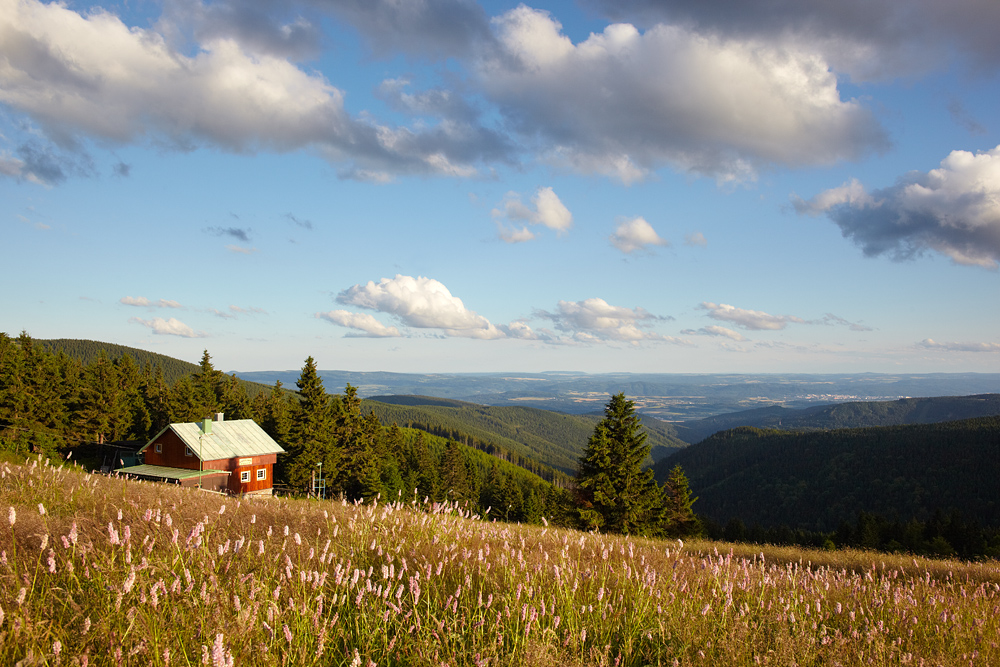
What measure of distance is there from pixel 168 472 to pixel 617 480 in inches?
1270

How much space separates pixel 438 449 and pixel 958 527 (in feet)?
403

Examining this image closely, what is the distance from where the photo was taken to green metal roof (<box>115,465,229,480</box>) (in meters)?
34.9

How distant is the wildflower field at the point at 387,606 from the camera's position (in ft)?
8.90

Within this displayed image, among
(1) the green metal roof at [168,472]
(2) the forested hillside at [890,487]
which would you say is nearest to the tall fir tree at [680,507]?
(1) the green metal roof at [168,472]

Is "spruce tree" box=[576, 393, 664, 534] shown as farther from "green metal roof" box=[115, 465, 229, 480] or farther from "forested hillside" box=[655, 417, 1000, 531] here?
"forested hillside" box=[655, 417, 1000, 531]

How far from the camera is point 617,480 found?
31.9m

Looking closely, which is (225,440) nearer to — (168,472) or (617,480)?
(168,472)

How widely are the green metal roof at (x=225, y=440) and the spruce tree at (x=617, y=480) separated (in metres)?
25.9

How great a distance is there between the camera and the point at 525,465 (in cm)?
19762

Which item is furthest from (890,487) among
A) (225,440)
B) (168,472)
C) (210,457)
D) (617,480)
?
(168,472)

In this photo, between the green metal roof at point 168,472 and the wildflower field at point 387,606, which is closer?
the wildflower field at point 387,606

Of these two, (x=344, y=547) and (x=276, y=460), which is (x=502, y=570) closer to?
(x=344, y=547)

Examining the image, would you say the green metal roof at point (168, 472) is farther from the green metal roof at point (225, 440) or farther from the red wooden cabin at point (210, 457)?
the green metal roof at point (225, 440)

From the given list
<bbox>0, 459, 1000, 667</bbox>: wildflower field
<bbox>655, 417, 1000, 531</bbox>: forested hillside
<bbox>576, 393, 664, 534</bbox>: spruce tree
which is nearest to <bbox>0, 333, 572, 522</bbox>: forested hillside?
<bbox>576, 393, 664, 534</bbox>: spruce tree
